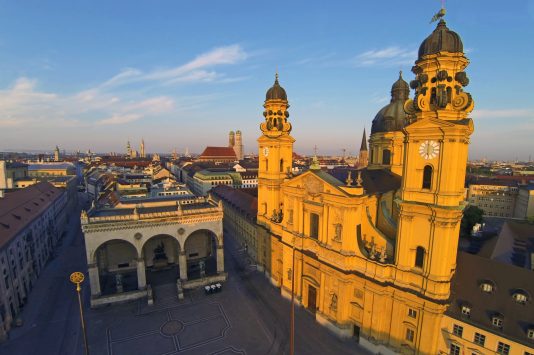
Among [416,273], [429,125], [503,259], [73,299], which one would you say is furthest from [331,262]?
[73,299]

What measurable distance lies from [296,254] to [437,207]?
19.9 metres

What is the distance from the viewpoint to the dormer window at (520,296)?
23688mm

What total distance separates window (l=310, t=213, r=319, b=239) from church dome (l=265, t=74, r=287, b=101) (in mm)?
19053

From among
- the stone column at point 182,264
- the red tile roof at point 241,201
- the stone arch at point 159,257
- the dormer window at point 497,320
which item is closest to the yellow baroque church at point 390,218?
the dormer window at point 497,320

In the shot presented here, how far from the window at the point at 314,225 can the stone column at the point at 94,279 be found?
29.8 metres

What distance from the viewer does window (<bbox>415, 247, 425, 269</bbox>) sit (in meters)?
27.0

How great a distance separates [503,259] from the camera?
35938 millimetres

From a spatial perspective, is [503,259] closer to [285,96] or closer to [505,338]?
[505,338]

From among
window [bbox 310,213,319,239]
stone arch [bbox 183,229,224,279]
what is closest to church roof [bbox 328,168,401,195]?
window [bbox 310,213,319,239]

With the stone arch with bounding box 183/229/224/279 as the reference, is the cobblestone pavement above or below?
below

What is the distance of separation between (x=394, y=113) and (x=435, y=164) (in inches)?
831

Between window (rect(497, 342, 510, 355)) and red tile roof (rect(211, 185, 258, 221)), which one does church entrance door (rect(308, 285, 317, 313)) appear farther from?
red tile roof (rect(211, 185, 258, 221))

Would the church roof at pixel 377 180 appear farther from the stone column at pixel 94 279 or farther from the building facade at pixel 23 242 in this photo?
the building facade at pixel 23 242

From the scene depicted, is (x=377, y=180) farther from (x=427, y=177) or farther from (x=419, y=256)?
(x=419, y=256)
